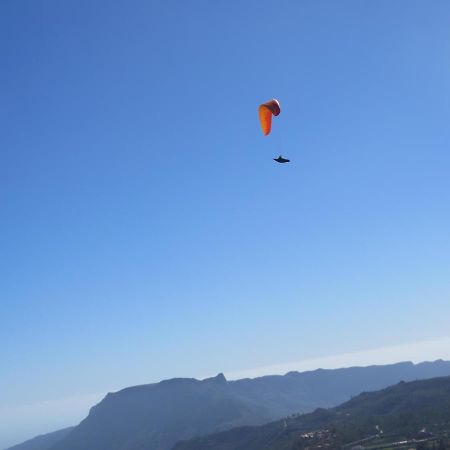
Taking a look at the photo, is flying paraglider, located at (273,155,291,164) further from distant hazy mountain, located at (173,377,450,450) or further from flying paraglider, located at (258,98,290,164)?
distant hazy mountain, located at (173,377,450,450)

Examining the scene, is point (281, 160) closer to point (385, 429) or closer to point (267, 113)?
point (267, 113)

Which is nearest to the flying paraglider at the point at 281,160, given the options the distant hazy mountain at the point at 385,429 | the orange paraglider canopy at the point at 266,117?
the orange paraglider canopy at the point at 266,117

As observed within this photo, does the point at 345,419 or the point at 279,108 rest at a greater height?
the point at 279,108

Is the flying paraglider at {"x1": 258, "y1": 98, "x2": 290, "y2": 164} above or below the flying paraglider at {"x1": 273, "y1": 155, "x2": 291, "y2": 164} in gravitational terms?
above

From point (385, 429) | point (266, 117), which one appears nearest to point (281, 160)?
point (266, 117)

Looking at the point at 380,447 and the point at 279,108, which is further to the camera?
the point at 380,447

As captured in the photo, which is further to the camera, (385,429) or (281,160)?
(385,429)

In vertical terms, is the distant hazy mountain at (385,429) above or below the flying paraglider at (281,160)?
below

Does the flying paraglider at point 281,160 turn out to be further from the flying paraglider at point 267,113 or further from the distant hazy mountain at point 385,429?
the distant hazy mountain at point 385,429

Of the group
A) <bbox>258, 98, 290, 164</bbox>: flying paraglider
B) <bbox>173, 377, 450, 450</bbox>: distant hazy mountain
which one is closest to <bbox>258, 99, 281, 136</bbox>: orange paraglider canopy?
<bbox>258, 98, 290, 164</bbox>: flying paraglider

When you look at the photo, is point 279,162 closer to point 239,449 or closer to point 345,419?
point 345,419

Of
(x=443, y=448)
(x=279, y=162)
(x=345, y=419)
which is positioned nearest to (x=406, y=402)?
(x=345, y=419)
